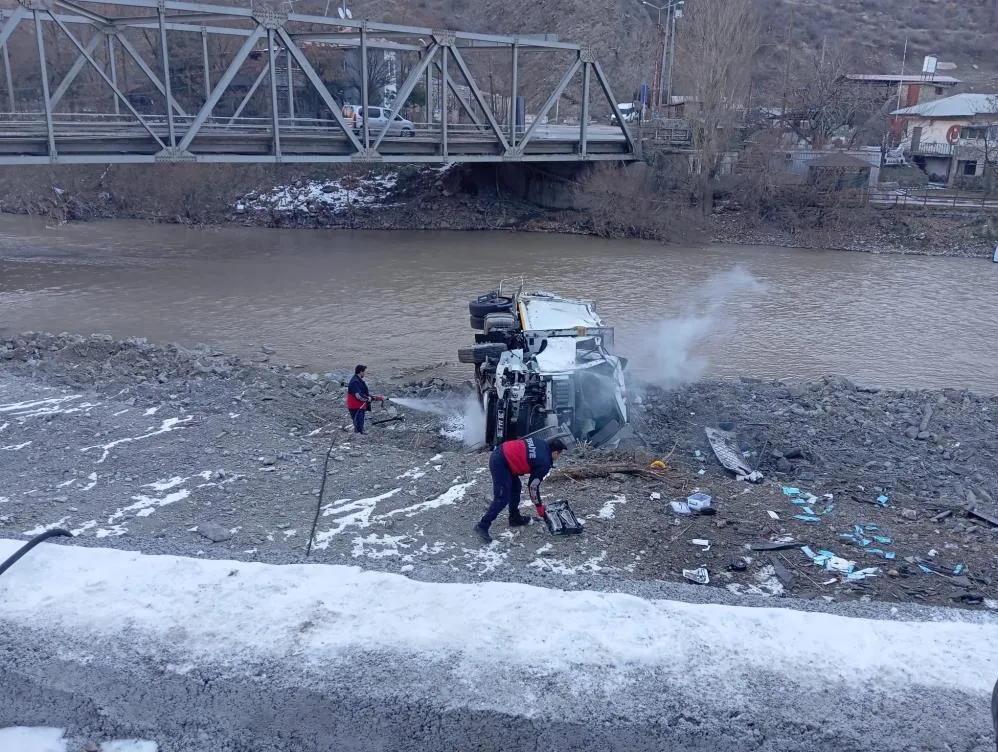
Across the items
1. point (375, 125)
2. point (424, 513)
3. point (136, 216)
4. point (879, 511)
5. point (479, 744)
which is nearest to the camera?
point (479, 744)

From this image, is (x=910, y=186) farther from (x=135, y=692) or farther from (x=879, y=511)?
(x=135, y=692)

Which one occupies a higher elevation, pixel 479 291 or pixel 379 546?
pixel 379 546

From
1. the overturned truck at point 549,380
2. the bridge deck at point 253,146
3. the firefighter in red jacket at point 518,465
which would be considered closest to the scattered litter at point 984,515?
the overturned truck at point 549,380

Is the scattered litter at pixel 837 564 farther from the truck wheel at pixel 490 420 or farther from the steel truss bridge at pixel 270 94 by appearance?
the steel truss bridge at pixel 270 94

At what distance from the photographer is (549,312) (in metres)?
12.7

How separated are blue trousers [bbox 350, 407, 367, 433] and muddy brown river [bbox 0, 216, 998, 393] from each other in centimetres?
487

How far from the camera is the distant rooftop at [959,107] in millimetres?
47812

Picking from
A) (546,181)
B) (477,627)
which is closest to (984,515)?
(477,627)

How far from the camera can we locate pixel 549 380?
10.3 metres

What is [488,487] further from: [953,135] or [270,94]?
[953,135]

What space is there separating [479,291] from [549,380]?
16.5 metres

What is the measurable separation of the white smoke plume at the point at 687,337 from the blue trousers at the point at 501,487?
7.53 m

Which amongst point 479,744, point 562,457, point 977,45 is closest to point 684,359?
point 562,457

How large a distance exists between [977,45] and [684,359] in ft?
286
